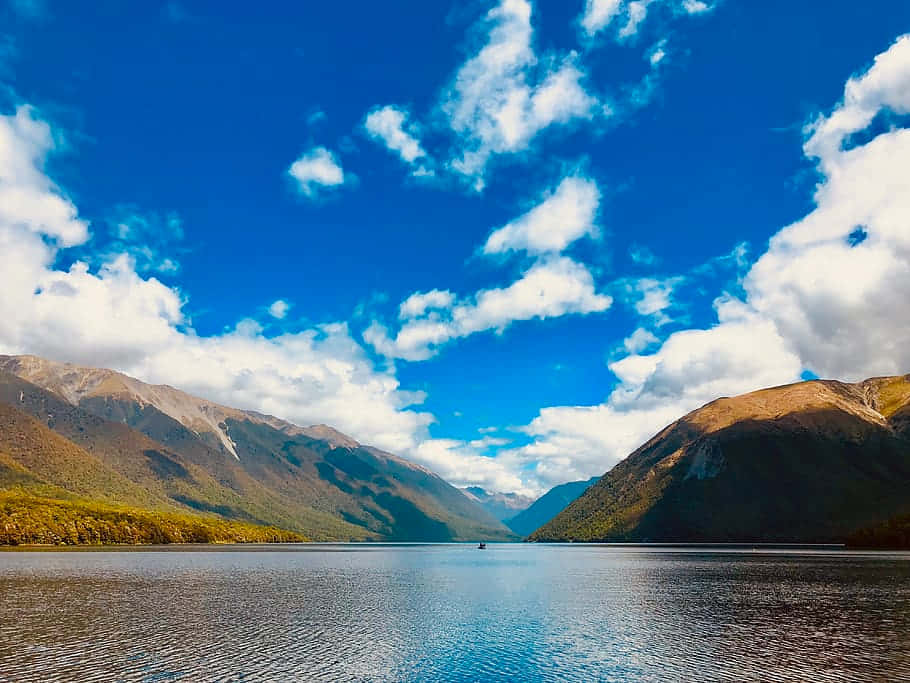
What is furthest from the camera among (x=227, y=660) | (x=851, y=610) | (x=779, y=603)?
(x=779, y=603)

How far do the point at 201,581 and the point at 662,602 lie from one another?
105427mm

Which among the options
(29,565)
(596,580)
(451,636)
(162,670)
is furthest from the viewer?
(29,565)

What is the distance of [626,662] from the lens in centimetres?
6412

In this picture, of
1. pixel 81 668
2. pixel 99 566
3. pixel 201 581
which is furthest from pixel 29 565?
pixel 81 668

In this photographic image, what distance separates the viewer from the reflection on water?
5978 centimetres

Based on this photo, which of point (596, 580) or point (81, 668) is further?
point (596, 580)

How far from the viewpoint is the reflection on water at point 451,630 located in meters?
59.8

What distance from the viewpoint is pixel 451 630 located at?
8394 centimetres

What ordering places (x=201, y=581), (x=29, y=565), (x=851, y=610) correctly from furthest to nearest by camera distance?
(x=29, y=565) < (x=201, y=581) < (x=851, y=610)

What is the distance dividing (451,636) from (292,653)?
21100 millimetres

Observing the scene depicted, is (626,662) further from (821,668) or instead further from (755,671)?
(821,668)

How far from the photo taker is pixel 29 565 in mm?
185500

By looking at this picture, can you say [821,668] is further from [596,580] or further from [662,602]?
[596,580]

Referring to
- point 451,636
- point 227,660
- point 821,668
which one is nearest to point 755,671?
point 821,668
